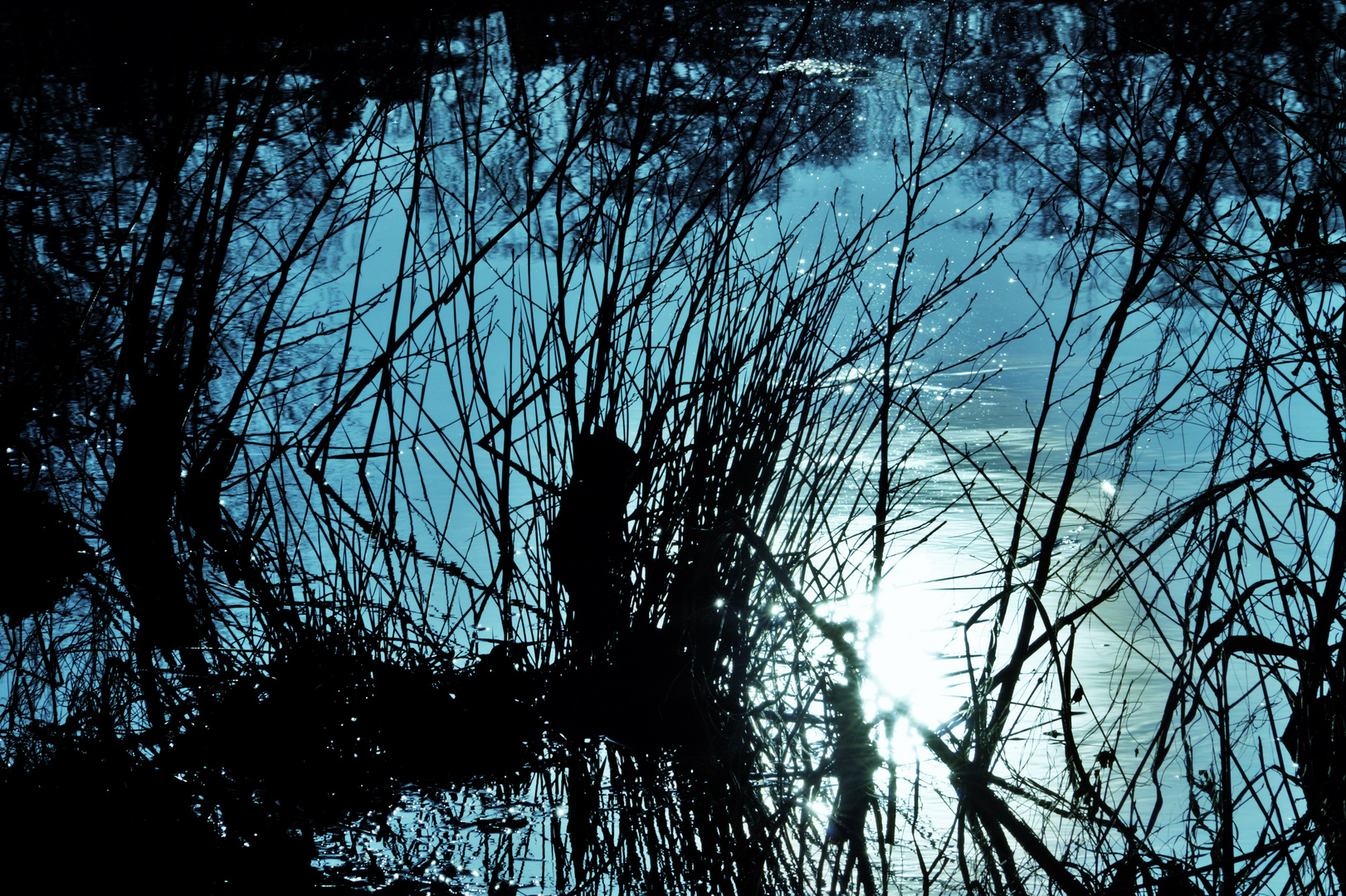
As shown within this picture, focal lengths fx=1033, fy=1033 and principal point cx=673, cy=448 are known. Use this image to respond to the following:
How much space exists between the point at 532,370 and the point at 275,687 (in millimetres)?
594

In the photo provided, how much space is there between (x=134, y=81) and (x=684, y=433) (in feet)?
5.20

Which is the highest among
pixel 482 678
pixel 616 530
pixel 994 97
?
pixel 994 97

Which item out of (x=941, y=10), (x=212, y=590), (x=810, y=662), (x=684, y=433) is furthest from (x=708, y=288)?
(x=941, y=10)

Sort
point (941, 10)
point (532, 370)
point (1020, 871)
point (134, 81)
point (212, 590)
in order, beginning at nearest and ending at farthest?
point (1020, 871) → point (532, 370) → point (212, 590) → point (134, 81) → point (941, 10)

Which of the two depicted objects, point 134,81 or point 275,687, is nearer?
point 275,687

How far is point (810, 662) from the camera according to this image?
5.00ft

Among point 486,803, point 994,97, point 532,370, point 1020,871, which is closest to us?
point 1020,871

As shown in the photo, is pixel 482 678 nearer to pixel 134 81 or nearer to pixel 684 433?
pixel 684 433

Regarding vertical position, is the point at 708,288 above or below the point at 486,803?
above

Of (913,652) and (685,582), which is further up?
(685,582)

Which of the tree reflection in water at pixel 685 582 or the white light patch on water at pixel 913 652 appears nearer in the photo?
the tree reflection in water at pixel 685 582

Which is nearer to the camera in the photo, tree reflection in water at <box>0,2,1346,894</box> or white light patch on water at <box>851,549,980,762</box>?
tree reflection in water at <box>0,2,1346,894</box>

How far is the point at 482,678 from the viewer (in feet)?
5.27

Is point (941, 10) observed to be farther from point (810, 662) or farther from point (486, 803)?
point (486, 803)
